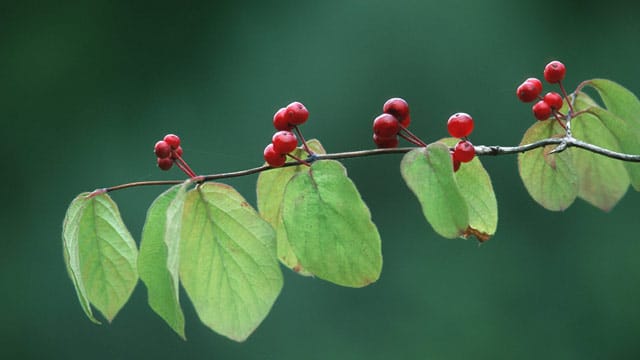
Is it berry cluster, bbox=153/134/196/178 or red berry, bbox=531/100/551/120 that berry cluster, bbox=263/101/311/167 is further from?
red berry, bbox=531/100/551/120

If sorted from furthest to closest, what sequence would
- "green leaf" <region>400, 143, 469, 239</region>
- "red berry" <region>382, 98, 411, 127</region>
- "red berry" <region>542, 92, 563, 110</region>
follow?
"red berry" <region>542, 92, 563, 110</region> < "red berry" <region>382, 98, 411, 127</region> < "green leaf" <region>400, 143, 469, 239</region>

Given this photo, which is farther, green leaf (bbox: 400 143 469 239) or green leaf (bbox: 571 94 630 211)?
green leaf (bbox: 571 94 630 211)

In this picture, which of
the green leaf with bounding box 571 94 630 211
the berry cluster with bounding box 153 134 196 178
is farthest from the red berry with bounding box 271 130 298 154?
the green leaf with bounding box 571 94 630 211

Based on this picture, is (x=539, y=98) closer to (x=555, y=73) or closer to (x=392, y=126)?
(x=555, y=73)

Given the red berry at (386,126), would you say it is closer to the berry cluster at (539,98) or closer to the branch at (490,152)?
the branch at (490,152)

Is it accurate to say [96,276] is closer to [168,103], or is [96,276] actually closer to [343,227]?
[343,227]

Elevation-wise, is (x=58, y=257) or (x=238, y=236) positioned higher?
(x=238, y=236)

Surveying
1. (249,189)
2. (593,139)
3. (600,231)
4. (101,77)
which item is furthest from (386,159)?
(593,139)
